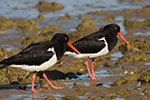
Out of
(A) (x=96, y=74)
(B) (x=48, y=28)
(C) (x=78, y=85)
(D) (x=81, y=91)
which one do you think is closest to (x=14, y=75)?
(C) (x=78, y=85)

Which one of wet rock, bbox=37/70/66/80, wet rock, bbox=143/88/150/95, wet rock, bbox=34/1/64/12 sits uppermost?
wet rock, bbox=34/1/64/12

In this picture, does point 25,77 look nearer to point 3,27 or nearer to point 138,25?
point 3,27

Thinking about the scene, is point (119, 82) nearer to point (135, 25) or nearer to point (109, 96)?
point (109, 96)

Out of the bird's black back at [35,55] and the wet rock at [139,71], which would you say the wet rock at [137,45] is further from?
the bird's black back at [35,55]

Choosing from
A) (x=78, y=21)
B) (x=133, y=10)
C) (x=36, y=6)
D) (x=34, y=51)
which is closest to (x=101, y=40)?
(x=34, y=51)

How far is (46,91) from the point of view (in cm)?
851

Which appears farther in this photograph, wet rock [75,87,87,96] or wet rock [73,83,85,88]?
wet rock [73,83,85,88]

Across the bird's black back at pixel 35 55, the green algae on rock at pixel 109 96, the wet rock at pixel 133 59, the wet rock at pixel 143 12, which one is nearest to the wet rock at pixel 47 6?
the wet rock at pixel 143 12

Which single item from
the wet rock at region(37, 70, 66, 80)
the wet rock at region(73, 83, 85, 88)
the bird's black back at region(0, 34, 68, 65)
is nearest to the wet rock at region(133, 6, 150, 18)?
the wet rock at region(37, 70, 66, 80)

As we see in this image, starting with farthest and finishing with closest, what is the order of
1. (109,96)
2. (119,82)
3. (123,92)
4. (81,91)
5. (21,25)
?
(21,25) → (119,82) → (81,91) → (123,92) → (109,96)

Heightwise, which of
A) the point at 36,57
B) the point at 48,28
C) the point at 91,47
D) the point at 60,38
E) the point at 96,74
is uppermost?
the point at 60,38

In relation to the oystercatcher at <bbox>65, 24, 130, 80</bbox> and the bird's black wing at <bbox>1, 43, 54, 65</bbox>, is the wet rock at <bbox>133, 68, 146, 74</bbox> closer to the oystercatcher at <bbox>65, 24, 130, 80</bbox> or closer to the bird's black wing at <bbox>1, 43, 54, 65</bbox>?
the oystercatcher at <bbox>65, 24, 130, 80</bbox>

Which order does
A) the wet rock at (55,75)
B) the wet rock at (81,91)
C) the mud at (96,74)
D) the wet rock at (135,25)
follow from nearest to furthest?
the mud at (96,74) < the wet rock at (81,91) < the wet rock at (55,75) < the wet rock at (135,25)

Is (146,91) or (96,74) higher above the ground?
(146,91)
